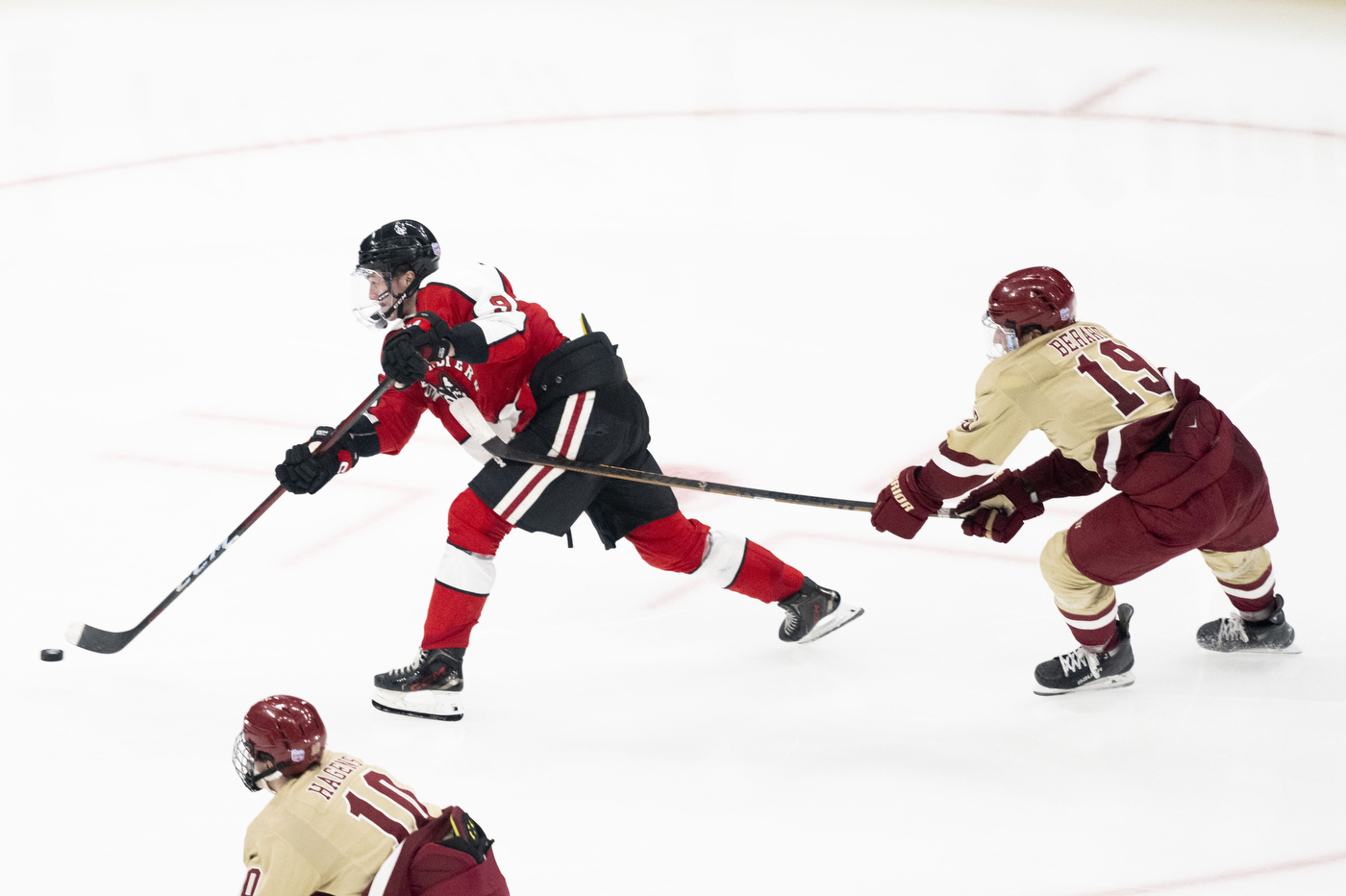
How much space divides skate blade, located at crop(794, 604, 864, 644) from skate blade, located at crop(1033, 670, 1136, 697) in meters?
0.47

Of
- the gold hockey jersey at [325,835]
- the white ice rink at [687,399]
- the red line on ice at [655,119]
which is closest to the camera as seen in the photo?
the gold hockey jersey at [325,835]

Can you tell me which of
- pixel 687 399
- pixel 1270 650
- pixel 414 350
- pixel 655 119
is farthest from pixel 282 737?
pixel 655 119

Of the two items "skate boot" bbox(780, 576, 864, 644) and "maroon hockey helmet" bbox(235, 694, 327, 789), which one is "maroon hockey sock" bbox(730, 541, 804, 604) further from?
"maroon hockey helmet" bbox(235, 694, 327, 789)

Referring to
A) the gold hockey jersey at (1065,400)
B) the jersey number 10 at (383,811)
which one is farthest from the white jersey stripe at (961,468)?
the jersey number 10 at (383,811)

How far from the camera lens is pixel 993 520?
338 cm

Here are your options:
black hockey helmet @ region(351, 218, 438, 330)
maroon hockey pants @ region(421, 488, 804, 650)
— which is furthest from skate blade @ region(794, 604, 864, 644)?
black hockey helmet @ region(351, 218, 438, 330)

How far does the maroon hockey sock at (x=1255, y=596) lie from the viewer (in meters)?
3.41

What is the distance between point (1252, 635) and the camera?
350 centimetres

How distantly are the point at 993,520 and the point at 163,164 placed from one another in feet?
15.5

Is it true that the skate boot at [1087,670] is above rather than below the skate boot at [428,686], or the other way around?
below

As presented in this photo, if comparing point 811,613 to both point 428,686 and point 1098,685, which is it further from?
point 428,686

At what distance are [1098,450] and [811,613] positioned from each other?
84cm

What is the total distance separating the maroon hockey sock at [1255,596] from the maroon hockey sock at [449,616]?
165cm

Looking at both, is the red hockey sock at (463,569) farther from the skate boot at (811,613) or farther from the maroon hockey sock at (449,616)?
the skate boot at (811,613)
